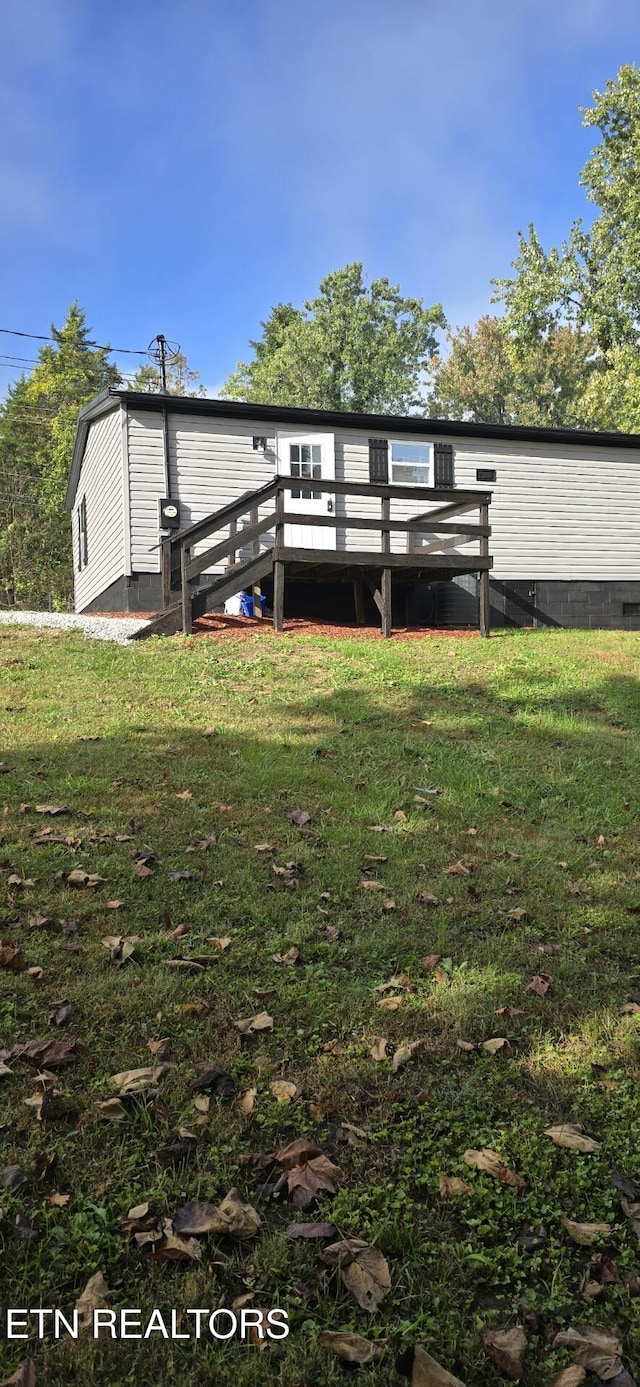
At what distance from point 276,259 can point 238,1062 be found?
28330 mm

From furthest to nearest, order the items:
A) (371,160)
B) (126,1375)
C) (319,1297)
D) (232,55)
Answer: (371,160) → (232,55) → (319,1297) → (126,1375)

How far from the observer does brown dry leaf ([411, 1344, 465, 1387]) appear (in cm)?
138

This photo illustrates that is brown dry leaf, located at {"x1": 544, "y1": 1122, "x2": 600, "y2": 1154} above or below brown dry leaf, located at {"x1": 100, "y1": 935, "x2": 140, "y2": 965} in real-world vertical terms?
below

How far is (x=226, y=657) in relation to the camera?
28.7 ft

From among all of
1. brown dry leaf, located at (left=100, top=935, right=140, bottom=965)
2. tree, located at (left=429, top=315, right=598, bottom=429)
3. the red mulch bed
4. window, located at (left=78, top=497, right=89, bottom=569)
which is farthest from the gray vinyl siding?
tree, located at (left=429, top=315, right=598, bottom=429)

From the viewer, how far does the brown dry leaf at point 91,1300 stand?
4.97 feet

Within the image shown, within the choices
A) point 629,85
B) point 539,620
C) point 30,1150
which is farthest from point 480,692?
point 629,85

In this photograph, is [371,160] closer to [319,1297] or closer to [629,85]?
[629,85]

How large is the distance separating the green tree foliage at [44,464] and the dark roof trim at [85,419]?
16.7m

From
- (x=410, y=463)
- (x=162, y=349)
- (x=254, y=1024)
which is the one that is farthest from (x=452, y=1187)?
(x=162, y=349)

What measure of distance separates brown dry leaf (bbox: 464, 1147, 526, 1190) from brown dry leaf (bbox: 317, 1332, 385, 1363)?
0.56 metres

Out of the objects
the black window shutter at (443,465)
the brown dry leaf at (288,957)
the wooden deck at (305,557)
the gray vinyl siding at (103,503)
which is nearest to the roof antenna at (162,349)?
the gray vinyl siding at (103,503)

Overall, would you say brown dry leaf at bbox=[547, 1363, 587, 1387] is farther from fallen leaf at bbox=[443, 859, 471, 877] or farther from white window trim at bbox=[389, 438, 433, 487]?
white window trim at bbox=[389, 438, 433, 487]

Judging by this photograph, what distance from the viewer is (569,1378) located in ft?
4.64
